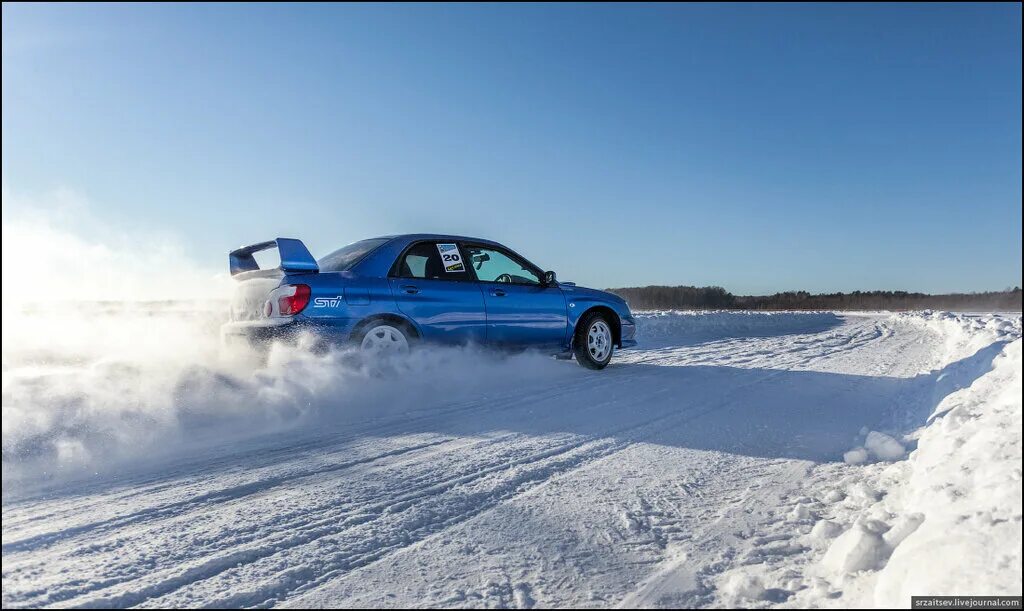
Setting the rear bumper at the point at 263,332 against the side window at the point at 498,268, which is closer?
the rear bumper at the point at 263,332

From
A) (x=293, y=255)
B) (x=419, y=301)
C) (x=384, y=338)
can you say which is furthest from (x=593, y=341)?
(x=293, y=255)

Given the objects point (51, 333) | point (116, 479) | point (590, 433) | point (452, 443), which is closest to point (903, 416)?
point (590, 433)

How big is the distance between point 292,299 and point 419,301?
1.30 meters

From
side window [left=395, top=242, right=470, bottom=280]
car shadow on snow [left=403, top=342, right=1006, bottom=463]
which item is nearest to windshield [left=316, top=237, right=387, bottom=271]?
side window [left=395, top=242, right=470, bottom=280]

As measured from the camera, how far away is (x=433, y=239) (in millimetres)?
6703

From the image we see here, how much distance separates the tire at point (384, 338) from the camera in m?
5.68

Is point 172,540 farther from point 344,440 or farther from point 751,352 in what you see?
point 751,352

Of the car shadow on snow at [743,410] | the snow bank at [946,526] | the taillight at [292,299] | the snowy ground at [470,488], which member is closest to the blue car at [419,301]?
the taillight at [292,299]

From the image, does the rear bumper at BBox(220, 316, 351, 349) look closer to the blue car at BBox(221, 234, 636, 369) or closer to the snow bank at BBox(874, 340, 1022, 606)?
the blue car at BBox(221, 234, 636, 369)

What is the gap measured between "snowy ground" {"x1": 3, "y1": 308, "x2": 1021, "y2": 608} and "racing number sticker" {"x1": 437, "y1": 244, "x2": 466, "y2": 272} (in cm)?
122

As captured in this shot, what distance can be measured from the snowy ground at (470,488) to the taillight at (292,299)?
40cm

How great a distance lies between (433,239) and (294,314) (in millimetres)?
1911

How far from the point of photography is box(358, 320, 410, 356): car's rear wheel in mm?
5695

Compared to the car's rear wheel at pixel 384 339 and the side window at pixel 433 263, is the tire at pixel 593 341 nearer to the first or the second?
the side window at pixel 433 263
